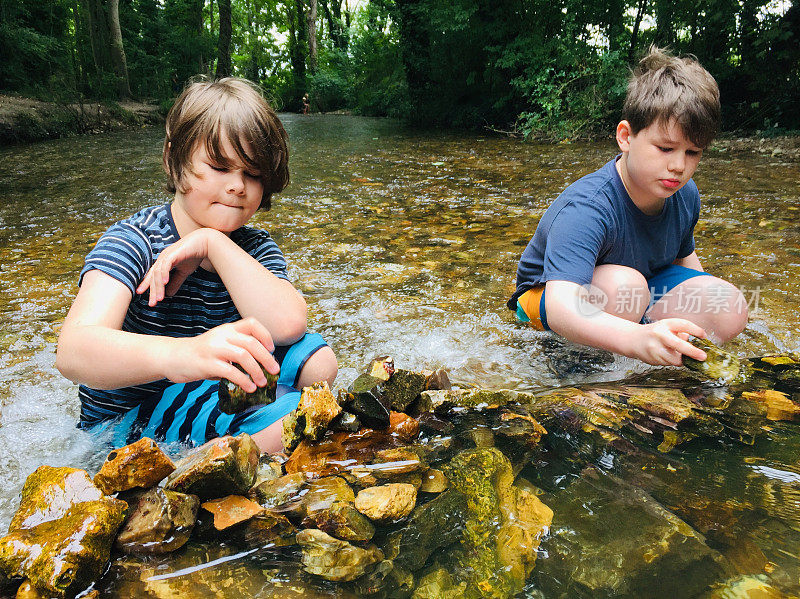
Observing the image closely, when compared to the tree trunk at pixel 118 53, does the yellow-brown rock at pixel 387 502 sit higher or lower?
lower

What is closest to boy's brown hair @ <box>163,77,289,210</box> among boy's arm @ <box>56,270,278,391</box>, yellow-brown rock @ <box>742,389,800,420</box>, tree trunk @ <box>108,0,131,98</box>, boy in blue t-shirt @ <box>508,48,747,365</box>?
boy's arm @ <box>56,270,278,391</box>

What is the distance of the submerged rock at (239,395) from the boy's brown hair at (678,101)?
1677mm

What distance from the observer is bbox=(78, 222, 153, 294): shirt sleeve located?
1.61 m

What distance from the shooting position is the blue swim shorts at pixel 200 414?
172cm

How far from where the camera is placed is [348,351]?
2463 mm

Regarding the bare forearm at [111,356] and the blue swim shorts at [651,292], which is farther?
the blue swim shorts at [651,292]

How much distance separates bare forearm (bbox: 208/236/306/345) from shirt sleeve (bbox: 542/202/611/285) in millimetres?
950

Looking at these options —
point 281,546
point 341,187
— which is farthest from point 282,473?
point 341,187

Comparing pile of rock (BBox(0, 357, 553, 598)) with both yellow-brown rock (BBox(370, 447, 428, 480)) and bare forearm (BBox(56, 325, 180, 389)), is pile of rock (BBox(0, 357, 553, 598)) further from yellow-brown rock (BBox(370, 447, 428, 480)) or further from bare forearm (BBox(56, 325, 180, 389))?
bare forearm (BBox(56, 325, 180, 389))

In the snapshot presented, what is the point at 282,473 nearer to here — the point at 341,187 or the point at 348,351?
the point at 348,351

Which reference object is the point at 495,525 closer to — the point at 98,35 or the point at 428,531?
the point at 428,531

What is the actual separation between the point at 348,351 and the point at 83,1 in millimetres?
20461

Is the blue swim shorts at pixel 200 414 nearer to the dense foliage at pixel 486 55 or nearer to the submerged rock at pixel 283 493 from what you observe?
the submerged rock at pixel 283 493

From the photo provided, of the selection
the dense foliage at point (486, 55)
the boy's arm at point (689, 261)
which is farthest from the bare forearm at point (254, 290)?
the dense foliage at point (486, 55)
